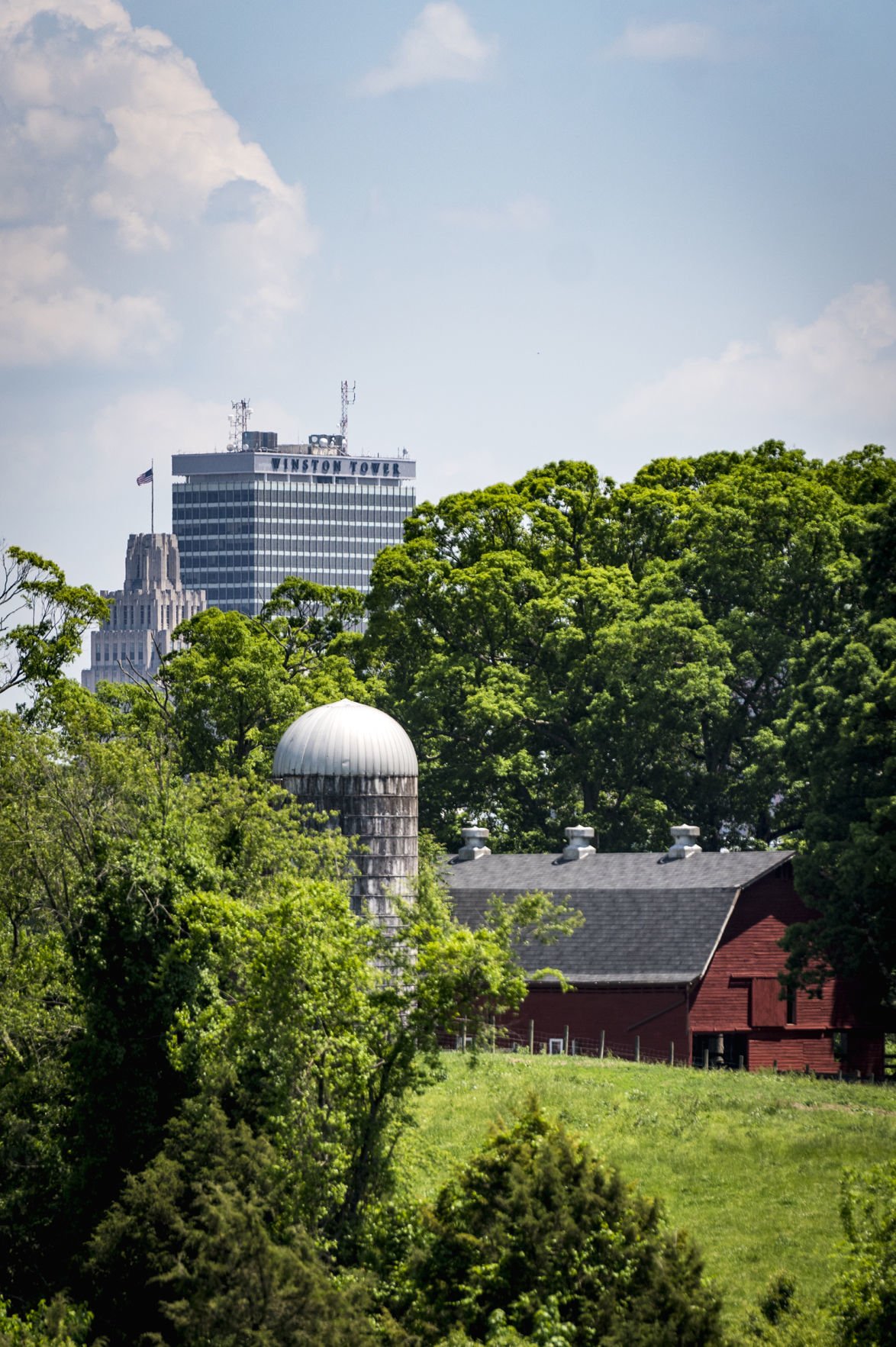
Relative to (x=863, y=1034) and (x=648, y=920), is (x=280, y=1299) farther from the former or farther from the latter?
(x=863, y=1034)

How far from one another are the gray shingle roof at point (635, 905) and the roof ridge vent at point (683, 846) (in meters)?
0.28

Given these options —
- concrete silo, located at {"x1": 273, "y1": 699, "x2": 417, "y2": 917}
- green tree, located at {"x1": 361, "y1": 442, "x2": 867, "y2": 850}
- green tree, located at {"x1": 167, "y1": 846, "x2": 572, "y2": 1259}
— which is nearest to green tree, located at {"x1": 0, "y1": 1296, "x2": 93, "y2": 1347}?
green tree, located at {"x1": 167, "y1": 846, "x2": 572, "y2": 1259}

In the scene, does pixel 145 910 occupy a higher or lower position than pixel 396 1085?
Result: higher

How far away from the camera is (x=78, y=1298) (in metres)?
29.9

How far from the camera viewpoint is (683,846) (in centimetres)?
5616

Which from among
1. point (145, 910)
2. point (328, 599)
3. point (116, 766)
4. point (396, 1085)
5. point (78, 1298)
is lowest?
point (78, 1298)

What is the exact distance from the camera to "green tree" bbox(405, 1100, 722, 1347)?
23375mm

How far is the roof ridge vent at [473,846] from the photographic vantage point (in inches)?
2376

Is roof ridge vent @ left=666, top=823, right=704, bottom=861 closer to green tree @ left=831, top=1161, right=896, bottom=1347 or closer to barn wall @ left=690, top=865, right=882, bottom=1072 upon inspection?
barn wall @ left=690, top=865, right=882, bottom=1072

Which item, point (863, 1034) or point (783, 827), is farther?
point (783, 827)

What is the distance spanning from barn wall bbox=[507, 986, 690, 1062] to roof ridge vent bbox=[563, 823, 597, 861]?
6.44m

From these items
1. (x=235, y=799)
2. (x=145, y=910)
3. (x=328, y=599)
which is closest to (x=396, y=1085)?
(x=145, y=910)

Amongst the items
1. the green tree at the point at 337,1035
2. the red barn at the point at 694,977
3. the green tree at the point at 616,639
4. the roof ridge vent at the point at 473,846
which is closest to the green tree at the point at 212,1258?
the green tree at the point at 337,1035

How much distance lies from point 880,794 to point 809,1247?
1940 cm
